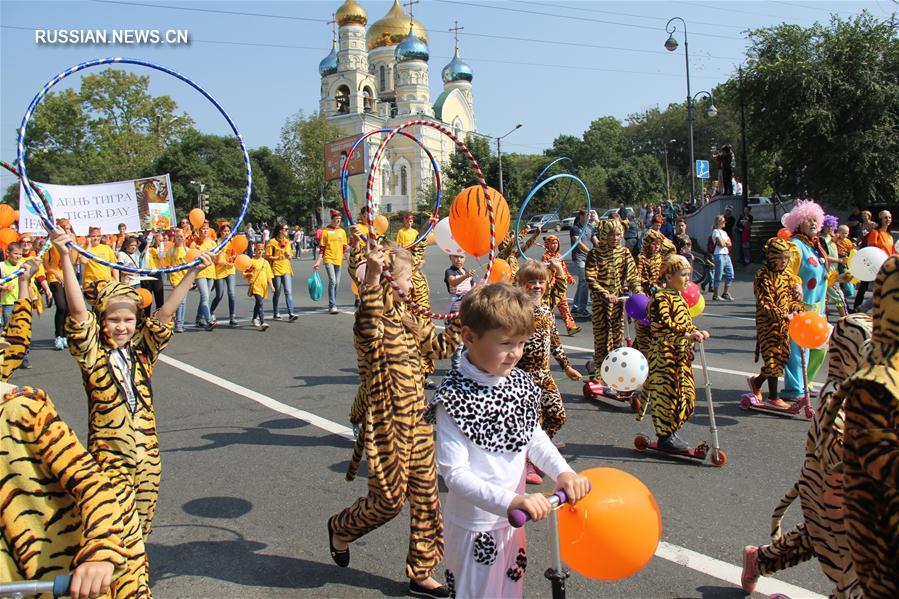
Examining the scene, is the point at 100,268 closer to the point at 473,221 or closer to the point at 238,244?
the point at 238,244

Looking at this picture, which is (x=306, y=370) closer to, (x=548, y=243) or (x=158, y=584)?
(x=548, y=243)

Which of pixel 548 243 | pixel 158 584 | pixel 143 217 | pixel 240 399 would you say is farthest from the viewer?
pixel 143 217

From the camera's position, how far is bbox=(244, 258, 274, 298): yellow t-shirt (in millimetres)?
13672

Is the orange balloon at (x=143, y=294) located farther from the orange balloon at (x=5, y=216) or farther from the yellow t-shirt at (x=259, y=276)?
the yellow t-shirt at (x=259, y=276)

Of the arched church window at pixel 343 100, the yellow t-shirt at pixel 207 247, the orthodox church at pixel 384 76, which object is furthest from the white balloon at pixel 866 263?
the arched church window at pixel 343 100

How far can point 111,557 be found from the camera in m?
2.18

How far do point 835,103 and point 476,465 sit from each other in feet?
81.5

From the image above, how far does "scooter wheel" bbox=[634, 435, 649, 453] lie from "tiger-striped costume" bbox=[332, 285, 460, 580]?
267cm

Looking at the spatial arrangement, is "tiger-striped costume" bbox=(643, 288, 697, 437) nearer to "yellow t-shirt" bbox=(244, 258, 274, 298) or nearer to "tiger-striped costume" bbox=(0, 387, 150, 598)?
"tiger-striped costume" bbox=(0, 387, 150, 598)

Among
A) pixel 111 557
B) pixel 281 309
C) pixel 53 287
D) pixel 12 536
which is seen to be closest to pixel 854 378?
pixel 111 557

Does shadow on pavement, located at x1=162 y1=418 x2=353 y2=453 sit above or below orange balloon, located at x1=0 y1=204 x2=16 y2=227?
below

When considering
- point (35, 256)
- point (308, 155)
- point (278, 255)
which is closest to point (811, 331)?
point (35, 256)

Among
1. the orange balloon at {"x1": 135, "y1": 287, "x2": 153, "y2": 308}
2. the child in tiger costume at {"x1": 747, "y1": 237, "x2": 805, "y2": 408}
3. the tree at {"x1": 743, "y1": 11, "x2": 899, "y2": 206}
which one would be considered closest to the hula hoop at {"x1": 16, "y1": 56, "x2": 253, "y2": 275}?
the orange balloon at {"x1": 135, "y1": 287, "x2": 153, "y2": 308}

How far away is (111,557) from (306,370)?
314 inches
